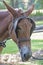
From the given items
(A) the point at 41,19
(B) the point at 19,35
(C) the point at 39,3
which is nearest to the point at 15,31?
(B) the point at 19,35

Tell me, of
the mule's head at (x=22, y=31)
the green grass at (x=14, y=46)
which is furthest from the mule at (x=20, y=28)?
the green grass at (x=14, y=46)

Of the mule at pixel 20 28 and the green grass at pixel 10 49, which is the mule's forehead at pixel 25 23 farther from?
the green grass at pixel 10 49

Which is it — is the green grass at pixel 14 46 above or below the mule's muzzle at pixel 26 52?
below

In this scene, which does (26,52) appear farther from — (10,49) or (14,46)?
(14,46)

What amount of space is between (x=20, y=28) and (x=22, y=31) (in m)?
0.05

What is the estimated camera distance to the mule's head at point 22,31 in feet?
9.92

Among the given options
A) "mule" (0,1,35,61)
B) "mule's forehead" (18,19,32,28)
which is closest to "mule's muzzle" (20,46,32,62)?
"mule" (0,1,35,61)

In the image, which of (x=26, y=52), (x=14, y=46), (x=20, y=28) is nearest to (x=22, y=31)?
(x=20, y=28)

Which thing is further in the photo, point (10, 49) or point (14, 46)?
point (14, 46)

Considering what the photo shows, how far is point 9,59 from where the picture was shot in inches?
230

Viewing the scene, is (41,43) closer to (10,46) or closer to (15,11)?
(10,46)

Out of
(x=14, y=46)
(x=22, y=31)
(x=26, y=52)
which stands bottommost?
(x=14, y=46)

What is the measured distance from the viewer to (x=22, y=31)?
9.96ft

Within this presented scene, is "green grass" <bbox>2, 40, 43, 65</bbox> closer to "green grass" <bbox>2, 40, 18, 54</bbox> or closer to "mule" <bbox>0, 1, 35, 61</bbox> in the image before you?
"green grass" <bbox>2, 40, 18, 54</bbox>
